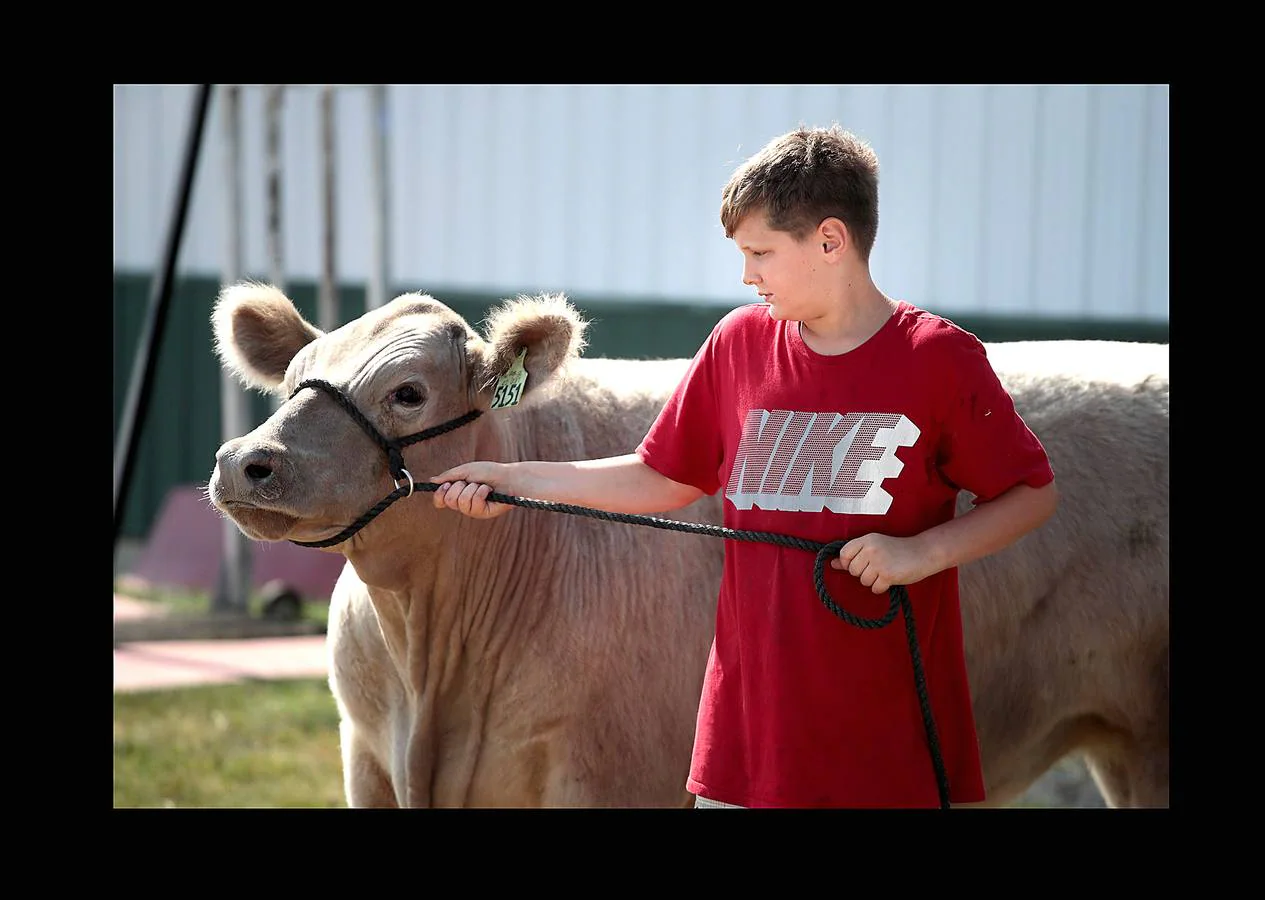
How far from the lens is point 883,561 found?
2369mm

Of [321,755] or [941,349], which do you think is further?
[321,755]

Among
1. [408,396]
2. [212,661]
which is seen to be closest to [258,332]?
[408,396]

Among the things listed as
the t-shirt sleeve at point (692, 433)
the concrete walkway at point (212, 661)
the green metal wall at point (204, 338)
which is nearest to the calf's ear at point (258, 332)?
the t-shirt sleeve at point (692, 433)

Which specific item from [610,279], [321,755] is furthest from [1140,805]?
[610,279]

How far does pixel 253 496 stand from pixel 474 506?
0.45 m

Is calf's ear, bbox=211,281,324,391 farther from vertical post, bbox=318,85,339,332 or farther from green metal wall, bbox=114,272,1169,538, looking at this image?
green metal wall, bbox=114,272,1169,538

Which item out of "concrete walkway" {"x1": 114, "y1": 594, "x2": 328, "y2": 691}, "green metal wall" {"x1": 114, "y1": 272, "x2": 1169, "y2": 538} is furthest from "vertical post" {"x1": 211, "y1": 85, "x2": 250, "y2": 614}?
"green metal wall" {"x1": 114, "y1": 272, "x2": 1169, "y2": 538}

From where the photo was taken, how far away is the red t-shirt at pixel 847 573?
2.44m

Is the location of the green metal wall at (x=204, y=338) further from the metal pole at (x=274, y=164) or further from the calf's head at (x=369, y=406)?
the calf's head at (x=369, y=406)

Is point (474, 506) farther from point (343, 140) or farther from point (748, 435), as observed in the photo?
point (343, 140)

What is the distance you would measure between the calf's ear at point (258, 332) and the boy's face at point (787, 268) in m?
1.50

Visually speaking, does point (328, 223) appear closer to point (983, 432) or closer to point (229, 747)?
point (229, 747)

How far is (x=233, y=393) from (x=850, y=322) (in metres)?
6.92

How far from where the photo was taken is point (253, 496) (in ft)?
9.26
